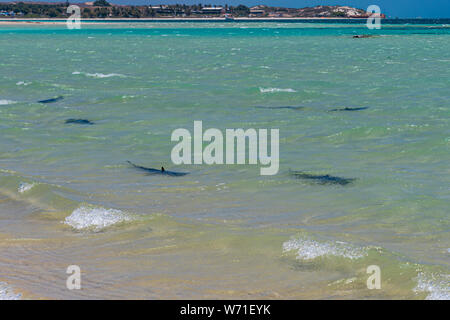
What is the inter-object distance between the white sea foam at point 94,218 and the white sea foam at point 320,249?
2.59 m

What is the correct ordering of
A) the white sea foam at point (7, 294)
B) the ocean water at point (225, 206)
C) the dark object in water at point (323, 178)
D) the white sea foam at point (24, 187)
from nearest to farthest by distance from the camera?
the white sea foam at point (7, 294), the ocean water at point (225, 206), the white sea foam at point (24, 187), the dark object in water at point (323, 178)

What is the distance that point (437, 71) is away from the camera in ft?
115

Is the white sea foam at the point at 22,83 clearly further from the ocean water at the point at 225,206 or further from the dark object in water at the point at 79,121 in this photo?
the dark object in water at the point at 79,121

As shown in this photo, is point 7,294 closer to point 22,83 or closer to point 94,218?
point 94,218

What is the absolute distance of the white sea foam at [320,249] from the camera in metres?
7.78

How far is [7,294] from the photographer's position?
643 cm

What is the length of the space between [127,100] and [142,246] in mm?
16320

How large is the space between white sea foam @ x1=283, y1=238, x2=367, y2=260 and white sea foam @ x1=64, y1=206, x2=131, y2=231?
2.59 meters

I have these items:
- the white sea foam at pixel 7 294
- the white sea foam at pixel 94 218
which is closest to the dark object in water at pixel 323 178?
the white sea foam at pixel 94 218

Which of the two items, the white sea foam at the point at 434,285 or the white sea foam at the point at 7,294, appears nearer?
the white sea foam at the point at 7,294

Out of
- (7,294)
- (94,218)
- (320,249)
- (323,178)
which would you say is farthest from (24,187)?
(320,249)

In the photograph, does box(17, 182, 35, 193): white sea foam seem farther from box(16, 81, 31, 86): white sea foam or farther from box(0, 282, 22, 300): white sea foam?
box(16, 81, 31, 86): white sea foam

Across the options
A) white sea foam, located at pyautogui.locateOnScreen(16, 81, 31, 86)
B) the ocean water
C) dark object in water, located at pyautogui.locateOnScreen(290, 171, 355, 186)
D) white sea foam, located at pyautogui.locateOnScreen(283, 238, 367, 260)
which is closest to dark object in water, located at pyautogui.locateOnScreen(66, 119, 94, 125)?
the ocean water
